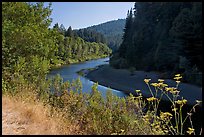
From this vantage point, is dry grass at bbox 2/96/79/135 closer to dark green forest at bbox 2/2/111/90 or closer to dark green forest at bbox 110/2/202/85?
dark green forest at bbox 2/2/111/90

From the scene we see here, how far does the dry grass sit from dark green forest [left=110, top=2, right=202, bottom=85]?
24.8 metres

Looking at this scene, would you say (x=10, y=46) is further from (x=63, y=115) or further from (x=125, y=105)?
(x=125, y=105)

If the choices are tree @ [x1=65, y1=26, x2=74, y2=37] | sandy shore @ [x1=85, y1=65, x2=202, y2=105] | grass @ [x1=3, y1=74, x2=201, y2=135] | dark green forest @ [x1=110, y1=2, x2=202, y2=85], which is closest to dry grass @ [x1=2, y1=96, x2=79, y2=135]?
grass @ [x1=3, y1=74, x2=201, y2=135]

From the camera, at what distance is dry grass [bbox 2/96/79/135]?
447 cm

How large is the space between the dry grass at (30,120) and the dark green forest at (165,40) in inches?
976

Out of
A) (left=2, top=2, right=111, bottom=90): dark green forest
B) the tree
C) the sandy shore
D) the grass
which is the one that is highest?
the tree

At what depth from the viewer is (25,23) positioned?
7617 mm

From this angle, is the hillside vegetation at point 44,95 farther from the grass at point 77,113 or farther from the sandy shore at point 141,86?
the sandy shore at point 141,86

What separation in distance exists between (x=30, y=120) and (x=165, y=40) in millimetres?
34572

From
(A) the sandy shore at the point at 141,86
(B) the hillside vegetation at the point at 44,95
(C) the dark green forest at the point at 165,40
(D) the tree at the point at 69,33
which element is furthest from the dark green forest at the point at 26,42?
(D) the tree at the point at 69,33

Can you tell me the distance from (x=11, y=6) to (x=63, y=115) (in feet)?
10.7

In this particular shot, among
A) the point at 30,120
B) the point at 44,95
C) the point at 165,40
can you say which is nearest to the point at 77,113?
the point at 44,95

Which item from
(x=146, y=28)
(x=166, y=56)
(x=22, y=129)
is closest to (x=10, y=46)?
(x=22, y=129)

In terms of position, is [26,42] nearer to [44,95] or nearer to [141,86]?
[44,95]
